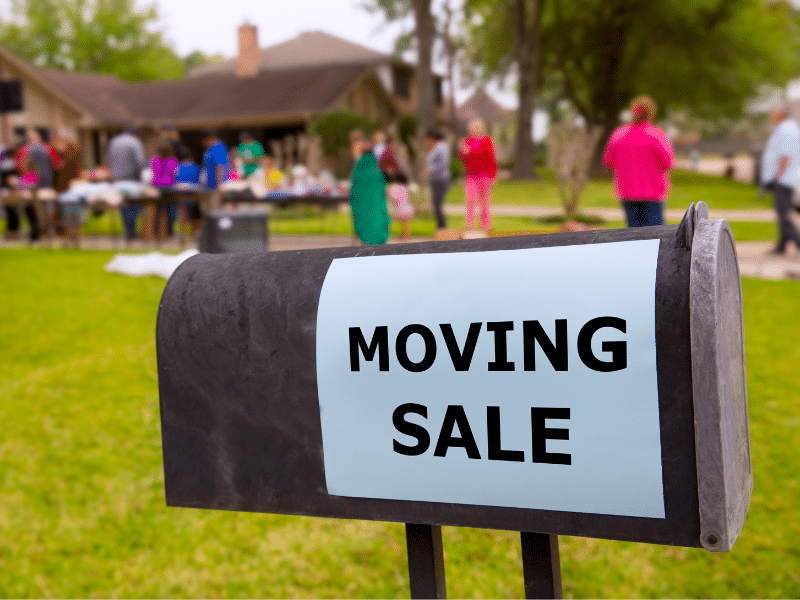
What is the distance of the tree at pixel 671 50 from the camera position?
35656 mm

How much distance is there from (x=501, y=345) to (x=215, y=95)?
39120 millimetres

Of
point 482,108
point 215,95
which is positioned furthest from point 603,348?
point 482,108

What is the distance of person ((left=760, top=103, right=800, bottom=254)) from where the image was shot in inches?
375

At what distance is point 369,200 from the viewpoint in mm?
9164

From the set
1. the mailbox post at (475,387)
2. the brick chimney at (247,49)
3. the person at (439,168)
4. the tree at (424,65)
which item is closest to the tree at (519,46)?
the tree at (424,65)

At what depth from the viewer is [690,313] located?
3.77 feet

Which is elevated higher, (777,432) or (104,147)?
(104,147)

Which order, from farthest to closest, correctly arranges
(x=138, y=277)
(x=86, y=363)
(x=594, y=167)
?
1. (x=594, y=167)
2. (x=138, y=277)
3. (x=86, y=363)

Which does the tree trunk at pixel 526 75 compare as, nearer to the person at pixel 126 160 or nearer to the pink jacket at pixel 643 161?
the person at pixel 126 160

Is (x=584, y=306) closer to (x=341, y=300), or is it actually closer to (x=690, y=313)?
(x=690, y=313)

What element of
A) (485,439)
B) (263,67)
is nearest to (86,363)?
(485,439)

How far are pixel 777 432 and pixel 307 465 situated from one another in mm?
3827

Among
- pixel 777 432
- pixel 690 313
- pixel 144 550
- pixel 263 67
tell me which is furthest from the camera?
pixel 263 67

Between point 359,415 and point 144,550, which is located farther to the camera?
point 144,550
